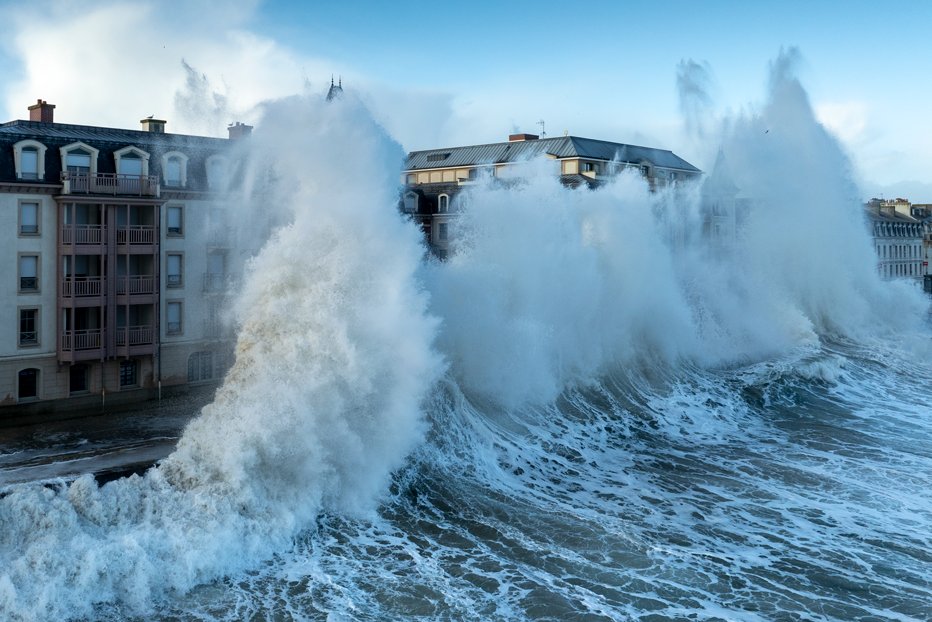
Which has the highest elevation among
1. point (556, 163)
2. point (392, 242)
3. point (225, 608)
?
point (556, 163)

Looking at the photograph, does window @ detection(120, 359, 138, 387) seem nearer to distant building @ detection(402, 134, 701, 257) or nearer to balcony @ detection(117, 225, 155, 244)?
balcony @ detection(117, 225, 155, 244)

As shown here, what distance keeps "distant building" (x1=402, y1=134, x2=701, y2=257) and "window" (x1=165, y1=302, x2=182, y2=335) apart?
57.5 ft

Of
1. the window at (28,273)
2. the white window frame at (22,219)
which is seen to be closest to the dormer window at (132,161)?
the white window frame at (22,219)

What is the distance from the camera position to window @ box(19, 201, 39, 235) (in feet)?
98.7

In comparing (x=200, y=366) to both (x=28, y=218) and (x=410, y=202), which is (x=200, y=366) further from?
(x=410, y=202)

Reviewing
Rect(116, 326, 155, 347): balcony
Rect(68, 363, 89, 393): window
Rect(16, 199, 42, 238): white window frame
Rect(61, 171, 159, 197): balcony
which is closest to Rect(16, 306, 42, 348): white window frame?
Rect(68, 363, 89, 393): window

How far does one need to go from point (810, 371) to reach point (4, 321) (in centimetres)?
3155

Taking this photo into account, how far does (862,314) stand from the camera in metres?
55.6

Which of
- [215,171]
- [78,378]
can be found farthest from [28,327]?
[215,171]

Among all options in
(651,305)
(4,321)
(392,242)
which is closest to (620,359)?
(651,305)

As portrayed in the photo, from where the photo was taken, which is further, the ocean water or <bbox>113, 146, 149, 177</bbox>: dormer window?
<bbox>113, 146, 149, 177</bbox>: dormer window

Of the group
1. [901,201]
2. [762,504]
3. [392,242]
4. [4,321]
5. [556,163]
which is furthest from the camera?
[901,201]

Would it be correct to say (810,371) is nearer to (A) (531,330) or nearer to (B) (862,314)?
Answer: (A) (531,330)

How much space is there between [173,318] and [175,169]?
5.61 meters
